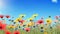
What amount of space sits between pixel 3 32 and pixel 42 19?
0.39 m

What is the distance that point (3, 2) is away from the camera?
1.20 metres

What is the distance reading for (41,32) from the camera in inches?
46.8

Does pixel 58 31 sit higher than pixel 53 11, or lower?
lower

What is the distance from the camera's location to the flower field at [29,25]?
1170 millimetres

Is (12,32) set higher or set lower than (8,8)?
lower

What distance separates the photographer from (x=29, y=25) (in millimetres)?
1180

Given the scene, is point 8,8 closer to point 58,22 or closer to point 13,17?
point 13,17

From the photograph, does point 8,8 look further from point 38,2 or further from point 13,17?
point 38,2

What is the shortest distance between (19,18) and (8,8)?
15 centimetres

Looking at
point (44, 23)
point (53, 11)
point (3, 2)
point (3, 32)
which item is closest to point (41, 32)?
point (44, 23)

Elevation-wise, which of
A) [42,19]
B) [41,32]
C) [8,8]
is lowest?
[41,32]

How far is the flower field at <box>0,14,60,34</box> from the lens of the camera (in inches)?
46.1

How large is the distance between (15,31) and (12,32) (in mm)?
32

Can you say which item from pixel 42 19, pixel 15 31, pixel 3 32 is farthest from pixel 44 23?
pixel 3 32
